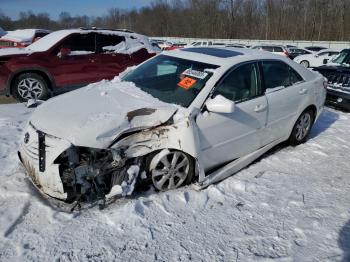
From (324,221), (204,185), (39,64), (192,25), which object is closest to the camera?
(324,221)

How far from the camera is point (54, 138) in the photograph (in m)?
3.34

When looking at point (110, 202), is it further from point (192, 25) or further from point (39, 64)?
point (192, 25)

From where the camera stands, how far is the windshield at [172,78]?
4.11 m

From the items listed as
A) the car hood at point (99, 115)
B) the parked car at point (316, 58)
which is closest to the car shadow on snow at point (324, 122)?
the car hood at point (99, 115)

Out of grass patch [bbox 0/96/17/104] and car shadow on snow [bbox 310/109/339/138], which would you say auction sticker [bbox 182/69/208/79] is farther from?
grass patch [bbox 0/96/17/104]

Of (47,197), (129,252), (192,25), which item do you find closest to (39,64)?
(47,197)

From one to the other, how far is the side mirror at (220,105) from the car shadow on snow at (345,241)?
1.63 m

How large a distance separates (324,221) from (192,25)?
7186cm

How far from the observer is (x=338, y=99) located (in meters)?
8.08

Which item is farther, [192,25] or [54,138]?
[192,25]

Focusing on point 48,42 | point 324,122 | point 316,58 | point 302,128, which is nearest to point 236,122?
point 302,128

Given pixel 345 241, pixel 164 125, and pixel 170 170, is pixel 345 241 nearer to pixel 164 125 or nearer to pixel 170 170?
pixel 170 170

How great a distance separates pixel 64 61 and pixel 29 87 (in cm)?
94

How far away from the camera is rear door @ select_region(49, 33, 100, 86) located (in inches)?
307
